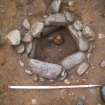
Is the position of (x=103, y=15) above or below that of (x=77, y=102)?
above

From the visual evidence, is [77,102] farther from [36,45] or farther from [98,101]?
[36,45]

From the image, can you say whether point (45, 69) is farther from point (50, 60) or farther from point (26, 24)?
point (26, 24)

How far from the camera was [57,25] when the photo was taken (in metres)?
3.50

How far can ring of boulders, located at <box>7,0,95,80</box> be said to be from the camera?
134 inches


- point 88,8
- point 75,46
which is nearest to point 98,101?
point 75,46

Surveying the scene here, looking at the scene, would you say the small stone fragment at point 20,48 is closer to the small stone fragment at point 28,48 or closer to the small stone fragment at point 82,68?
the small stone fragment at point 28,48

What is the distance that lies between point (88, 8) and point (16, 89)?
0.81 meters

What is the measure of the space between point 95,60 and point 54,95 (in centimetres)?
40

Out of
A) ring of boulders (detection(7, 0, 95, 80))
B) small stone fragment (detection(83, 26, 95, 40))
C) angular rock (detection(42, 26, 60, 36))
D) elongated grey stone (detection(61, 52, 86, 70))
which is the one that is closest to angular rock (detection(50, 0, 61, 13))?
ring of boulders (detection(7, 0, 95, 80))

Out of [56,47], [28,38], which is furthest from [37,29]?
[56,47]

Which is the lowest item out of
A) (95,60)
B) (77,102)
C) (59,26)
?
(77,102)

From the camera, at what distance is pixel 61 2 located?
354 cm

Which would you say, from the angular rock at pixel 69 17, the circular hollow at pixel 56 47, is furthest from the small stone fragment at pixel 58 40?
the angular rock at pixel 69 17

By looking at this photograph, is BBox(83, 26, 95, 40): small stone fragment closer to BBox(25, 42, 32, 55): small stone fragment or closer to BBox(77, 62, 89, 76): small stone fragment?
BBox(77, 62, 89, 76): small stone fragment
